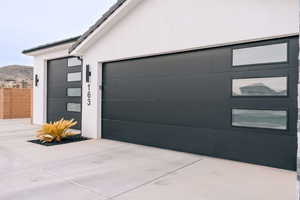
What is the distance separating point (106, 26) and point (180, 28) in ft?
7.65

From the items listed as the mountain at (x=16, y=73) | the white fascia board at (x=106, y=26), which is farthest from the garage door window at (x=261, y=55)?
the mountain at (x=16, y=73)

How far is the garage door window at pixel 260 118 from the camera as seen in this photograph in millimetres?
3719

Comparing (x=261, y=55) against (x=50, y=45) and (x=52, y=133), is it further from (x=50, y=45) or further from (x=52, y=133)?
(x=50, y=45)

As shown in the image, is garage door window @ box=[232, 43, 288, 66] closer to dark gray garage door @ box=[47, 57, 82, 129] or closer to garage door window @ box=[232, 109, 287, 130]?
garage door window @ box=[232, 109, 287, 130]

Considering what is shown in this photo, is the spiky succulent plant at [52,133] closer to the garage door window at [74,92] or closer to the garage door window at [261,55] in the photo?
the garage door window at [74,92]

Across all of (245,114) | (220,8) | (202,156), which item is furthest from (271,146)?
(220,8)

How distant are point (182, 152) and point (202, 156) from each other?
0.50 meters

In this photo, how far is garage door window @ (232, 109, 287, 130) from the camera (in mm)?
3719

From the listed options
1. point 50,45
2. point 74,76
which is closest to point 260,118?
point 74,76

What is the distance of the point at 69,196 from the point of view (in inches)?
100

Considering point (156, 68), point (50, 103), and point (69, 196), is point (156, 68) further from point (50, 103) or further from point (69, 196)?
point (50, 103)

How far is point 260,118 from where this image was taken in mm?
3926

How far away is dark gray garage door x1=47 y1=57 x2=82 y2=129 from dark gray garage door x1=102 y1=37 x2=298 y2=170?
2.24m

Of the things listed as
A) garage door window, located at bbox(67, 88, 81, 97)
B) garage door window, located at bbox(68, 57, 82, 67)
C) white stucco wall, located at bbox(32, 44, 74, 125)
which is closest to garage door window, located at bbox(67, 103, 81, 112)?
garage door window, located at bbox(67, 88, 81, 97)
